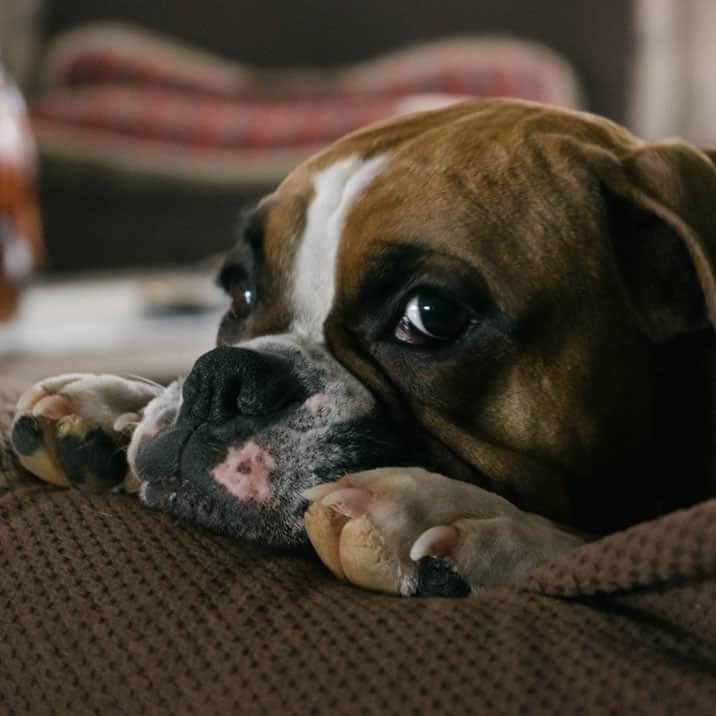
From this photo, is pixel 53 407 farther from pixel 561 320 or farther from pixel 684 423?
pixel 684 423

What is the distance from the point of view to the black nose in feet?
4.17

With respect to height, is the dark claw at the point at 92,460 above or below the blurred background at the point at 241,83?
above

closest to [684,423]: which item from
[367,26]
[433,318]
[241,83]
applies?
[433,318]

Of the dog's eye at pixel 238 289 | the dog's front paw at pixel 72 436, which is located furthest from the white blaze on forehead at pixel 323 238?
the dog's front paw at pixel 72 436

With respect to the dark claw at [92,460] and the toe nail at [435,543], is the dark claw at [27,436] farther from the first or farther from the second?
the toe nail at [435,543]

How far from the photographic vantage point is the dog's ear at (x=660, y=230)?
1.38 meters

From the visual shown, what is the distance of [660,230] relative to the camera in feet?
4.60

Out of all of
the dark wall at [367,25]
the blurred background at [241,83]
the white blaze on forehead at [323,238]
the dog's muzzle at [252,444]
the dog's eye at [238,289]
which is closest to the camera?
the dog's muzzle at [252,444]

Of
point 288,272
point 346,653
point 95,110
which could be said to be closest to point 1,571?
point 346,653

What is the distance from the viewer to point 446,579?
3.44 ft

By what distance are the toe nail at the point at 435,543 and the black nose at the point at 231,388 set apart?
30cm

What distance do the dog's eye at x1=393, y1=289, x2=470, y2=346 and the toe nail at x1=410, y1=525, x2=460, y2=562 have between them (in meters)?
0.36

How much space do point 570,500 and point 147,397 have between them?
1.89 feet

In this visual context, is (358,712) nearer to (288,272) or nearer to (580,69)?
(288,272)
